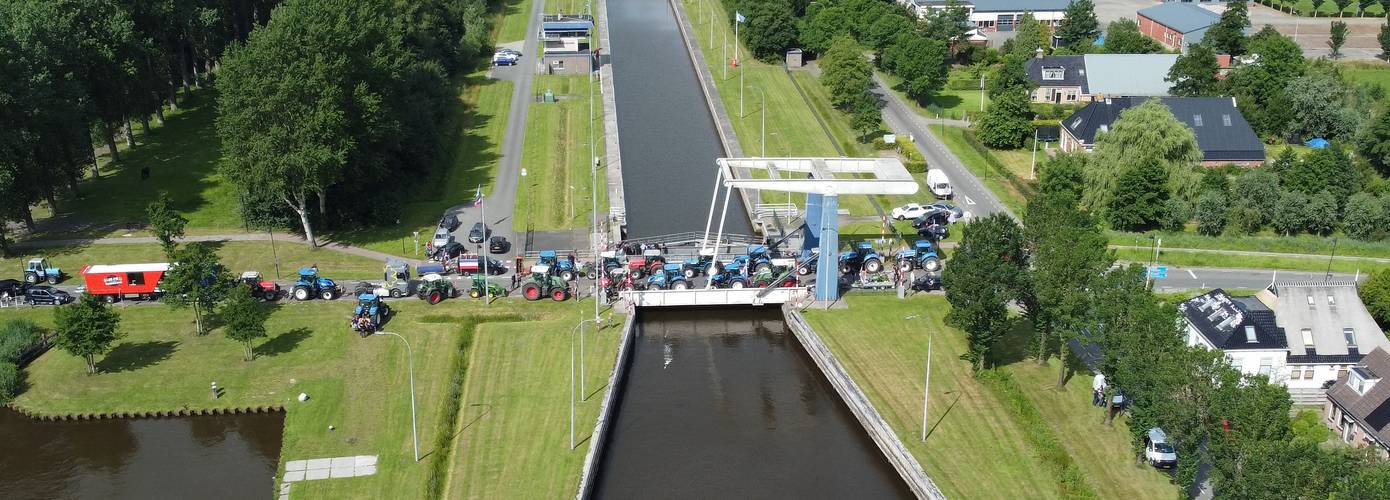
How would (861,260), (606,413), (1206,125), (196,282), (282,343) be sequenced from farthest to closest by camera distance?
(1206,125) → (861,260) → (196,282) → (282,343) → (606,413)

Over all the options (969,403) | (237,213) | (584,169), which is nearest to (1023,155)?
(584,169)

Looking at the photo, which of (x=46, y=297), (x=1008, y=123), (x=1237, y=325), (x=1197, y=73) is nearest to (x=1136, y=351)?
(x=1237, y=325)

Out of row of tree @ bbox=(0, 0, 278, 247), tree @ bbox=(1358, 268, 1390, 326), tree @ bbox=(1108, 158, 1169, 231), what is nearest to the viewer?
tree @ bbox=(1358, 268, 1390, 326)

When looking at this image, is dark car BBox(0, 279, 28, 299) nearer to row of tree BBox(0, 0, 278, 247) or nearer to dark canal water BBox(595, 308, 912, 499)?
row of tree BBox(0, 0, 278, 247)

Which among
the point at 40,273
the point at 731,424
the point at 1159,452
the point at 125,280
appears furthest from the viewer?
the point at 40,273

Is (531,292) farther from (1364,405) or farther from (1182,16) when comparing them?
(1182,16)

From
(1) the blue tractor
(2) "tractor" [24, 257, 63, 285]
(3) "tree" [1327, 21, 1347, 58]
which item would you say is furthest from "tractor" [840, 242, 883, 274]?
(3) "tree" [1327, 21, 1347, 58]

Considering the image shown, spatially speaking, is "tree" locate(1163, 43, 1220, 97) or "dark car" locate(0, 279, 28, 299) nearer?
"dark car" locate(0, 279, 28, 299)

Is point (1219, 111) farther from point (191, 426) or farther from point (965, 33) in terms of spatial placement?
point (191, 426)
